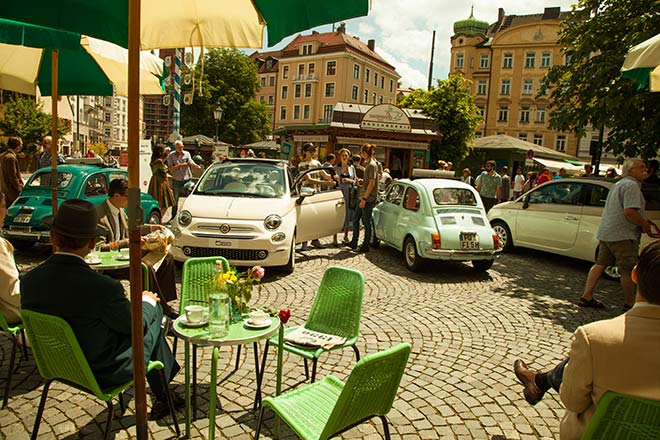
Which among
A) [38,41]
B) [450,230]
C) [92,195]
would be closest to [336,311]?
[38,41]

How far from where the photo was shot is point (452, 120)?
3600 cm

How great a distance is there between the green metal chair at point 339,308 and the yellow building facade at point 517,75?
2278 inches

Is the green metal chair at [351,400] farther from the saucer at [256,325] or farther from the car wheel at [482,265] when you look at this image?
the car wheel at [482,265]

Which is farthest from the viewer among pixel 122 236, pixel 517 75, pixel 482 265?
pixel 517 75

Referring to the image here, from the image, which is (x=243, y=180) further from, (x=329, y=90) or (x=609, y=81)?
(x=329, y=90)

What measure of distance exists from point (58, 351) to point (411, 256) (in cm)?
673

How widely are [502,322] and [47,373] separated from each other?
198 inches

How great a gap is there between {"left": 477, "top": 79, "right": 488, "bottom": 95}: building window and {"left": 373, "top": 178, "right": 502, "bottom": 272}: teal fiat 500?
5856 cm

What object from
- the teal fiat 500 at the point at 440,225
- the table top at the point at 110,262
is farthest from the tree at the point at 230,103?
the table top at the point at 110,262

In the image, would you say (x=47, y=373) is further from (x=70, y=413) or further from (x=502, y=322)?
(x=502, y=322)

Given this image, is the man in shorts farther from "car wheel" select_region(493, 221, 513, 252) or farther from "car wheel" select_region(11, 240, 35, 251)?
"car wheel" select_region(11, 240, 35, 251)

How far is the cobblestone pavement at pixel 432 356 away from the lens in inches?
140

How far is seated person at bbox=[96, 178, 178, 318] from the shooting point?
5.26 metres

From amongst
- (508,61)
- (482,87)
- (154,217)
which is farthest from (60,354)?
(482,87)
